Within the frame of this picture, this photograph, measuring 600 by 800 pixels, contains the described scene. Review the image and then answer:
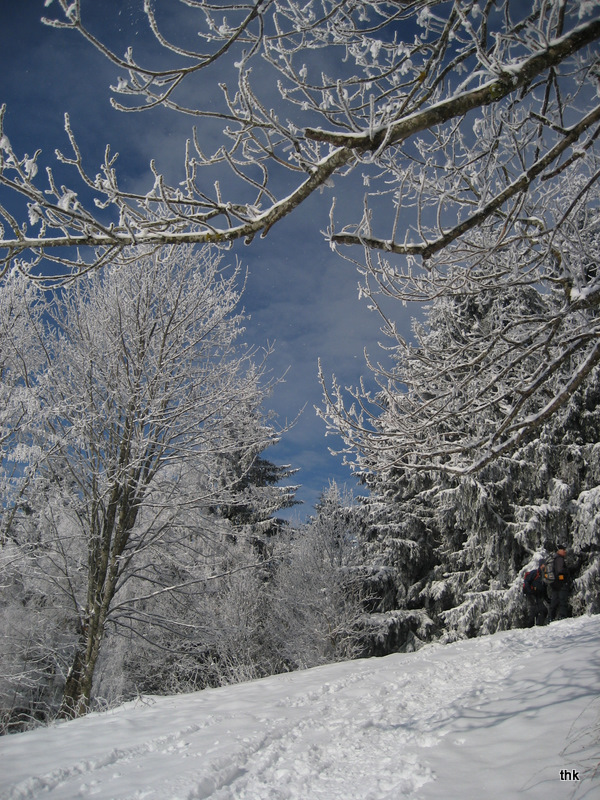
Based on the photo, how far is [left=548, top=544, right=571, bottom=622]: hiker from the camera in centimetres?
1041

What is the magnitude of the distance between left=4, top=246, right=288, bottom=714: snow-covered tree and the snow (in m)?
1.85

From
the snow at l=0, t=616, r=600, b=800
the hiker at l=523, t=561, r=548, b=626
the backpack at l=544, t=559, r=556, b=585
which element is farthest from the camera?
the hiker at l=523, t=561, r=548, b=626

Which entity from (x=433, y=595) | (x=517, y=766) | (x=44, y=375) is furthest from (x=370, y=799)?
(x=433, y=595)

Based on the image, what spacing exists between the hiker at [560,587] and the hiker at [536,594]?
273 mm

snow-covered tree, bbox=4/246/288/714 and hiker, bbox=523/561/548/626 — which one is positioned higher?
snow-covered tree, bbox=4/246/288/714

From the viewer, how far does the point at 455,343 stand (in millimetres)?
3924

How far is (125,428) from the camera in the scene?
671 cm

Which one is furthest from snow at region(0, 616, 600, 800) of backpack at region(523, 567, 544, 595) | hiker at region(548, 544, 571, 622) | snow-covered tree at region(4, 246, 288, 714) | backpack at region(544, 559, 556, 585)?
backpack at region(523, 567, 544, 595)

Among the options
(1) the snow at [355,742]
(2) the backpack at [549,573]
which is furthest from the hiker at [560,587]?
(1) the snow at [355,742]

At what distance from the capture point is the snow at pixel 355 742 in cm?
295

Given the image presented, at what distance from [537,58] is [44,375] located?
22.6ft

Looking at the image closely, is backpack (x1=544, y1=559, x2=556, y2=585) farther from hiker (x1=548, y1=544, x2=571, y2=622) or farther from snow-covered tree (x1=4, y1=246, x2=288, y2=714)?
snow-covered tree (x1=4, y1=246, x2=288, y2=714)

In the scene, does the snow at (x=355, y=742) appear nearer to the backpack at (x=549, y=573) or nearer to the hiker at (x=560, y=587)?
the hiker at (x=560, y=587)

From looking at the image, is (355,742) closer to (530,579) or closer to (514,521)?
(530,579)
